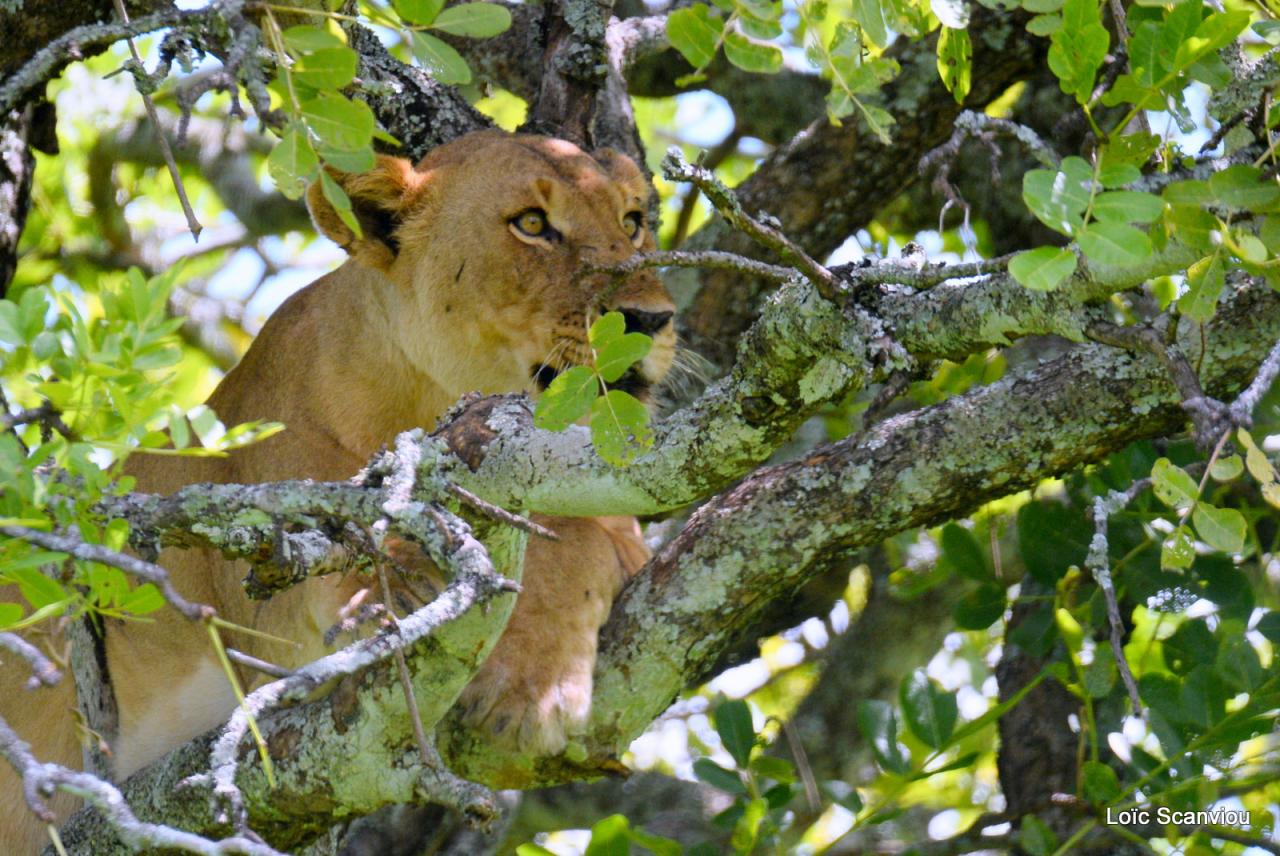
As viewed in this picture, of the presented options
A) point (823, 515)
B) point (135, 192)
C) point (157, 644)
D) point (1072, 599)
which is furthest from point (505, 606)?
point (135, 192)

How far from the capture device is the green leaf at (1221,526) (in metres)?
2.01

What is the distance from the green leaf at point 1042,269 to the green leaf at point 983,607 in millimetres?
2111

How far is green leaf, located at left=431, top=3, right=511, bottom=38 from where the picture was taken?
7.28 feet

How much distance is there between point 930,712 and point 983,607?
1.38ft

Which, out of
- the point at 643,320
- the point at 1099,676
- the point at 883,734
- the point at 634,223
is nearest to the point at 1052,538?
the point at 1099,676

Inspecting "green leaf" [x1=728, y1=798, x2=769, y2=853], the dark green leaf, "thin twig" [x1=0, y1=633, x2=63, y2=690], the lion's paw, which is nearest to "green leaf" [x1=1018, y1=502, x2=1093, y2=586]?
the dark green leaf

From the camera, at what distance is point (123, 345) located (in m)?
1.91

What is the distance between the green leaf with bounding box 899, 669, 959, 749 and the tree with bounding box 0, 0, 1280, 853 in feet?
0.05

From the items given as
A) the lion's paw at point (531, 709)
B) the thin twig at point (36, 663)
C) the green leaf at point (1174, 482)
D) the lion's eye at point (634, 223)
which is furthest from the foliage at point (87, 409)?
the lion's eye at point (634, 223)

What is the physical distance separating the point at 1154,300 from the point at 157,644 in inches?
121

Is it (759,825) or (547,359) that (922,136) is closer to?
(547,359)

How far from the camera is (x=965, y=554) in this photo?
3.82 meters

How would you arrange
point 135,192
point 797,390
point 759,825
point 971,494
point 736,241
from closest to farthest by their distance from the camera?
point 797,390, point 971,494, point 759,825, point 736,241, point 135,192

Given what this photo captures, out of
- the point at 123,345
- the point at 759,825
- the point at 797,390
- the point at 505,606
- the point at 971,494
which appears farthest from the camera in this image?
the point at 759,825
